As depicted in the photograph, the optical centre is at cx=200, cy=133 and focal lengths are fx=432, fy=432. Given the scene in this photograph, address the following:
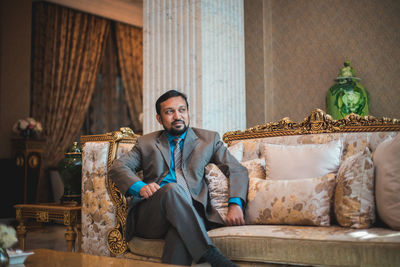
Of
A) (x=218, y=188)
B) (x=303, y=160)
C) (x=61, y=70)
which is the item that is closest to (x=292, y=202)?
(x=303, y=160)

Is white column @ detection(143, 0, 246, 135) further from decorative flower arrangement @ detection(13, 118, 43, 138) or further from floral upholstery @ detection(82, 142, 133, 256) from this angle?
decorative flower arrangement @ detection(13, 118, 43, 138)

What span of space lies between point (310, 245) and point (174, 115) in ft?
3.85

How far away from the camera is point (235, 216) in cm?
225

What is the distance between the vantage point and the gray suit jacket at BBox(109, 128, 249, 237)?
2354 mm

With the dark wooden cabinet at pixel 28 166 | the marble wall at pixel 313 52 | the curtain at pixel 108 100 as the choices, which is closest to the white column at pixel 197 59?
the marble wall at pixel 313 52

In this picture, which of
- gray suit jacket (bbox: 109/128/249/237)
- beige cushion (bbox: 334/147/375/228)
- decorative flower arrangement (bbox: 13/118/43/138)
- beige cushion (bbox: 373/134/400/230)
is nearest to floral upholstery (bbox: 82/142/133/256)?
gray suit jacket (bbox: 109/128/249/237)

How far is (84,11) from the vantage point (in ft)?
25.1

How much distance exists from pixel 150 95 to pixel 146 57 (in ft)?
1.20

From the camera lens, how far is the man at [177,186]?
1.96 meters

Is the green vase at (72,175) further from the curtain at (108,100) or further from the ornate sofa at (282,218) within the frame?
the curtain at (108,100)

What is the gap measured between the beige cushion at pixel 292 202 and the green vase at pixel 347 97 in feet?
5.44

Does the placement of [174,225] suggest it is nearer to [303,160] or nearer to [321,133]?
[303,160]

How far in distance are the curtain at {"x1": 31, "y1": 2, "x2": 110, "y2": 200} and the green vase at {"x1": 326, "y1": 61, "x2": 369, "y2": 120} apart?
482cm

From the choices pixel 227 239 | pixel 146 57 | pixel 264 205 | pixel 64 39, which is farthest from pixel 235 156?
pixel 64 39
